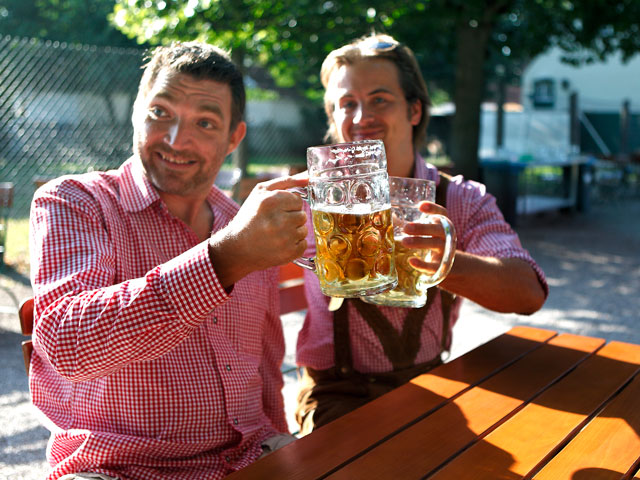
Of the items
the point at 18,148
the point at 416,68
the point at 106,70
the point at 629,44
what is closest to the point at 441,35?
the point at 629,44

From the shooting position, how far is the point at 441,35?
11.8m

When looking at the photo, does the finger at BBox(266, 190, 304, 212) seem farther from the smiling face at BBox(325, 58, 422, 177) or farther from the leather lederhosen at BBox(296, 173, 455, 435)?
the smiling face at BBox(325, 58, 422, 177)

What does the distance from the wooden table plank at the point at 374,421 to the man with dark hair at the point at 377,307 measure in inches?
8.3

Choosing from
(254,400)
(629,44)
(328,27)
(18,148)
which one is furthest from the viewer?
(629,44)

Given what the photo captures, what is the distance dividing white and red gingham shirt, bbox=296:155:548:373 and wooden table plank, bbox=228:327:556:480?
239 mm

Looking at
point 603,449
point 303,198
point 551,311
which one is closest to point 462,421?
point 603,449

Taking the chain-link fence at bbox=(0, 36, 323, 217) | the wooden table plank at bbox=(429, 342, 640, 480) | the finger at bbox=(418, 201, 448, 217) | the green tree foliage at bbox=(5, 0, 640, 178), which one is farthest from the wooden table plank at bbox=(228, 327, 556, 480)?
the green tree foliage at bbox=(5, 0, 640, 178)

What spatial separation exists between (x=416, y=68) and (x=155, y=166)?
1.07 metres

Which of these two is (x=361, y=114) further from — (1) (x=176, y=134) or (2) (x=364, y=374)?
(2) (x=364, y=374)

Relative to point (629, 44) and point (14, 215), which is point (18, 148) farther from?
point (629, 44)

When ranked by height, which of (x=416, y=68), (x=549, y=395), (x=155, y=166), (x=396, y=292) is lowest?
(x=549, y=395)

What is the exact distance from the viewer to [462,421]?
1486 mm

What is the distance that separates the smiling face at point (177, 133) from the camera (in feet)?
6.41

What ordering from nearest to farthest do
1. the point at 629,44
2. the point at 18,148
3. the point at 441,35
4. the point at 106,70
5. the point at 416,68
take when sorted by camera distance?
the point at 416,68
the point at 18,148
the point at 106,70
the point at 629,44
the point at 441,35
